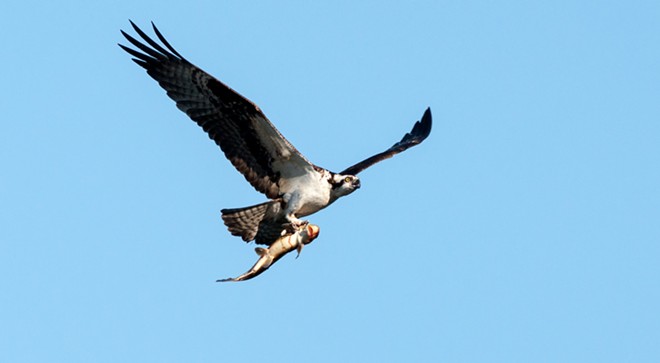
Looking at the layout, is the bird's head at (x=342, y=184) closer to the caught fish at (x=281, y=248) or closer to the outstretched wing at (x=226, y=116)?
the outstretched wing at (x=226, y=116)

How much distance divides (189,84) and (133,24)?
879 millimetres

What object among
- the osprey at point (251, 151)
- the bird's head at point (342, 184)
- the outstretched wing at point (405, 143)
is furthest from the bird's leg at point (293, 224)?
the outstretched wing at point (405, 143)

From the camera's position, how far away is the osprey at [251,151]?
524 inches

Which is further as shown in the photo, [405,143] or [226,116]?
[405,143]

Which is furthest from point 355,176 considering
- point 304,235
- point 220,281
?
point 220,281

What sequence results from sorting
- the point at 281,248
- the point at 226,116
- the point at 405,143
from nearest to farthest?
the point at 281,248
the point at 226,116
the point at 405,143

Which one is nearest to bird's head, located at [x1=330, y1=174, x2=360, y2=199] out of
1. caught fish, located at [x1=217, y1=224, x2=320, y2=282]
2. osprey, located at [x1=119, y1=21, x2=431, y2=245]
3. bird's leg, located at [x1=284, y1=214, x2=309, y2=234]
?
osprey, located at [x1=119, y1=21, x2=431, y2=245]

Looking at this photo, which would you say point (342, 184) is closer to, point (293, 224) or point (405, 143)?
point (293, 224)

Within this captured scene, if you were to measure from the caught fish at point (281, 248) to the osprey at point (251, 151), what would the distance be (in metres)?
0.70

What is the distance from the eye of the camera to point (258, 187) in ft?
45.9

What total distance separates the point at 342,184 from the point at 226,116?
1.52 meters

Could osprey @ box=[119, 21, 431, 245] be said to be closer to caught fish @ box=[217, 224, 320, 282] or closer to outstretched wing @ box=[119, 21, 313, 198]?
outstretched wing @ box=[119, 21, 313, 198]

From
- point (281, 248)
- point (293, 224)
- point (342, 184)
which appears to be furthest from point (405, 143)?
point (281, 248)

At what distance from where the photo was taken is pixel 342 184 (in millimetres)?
14016
